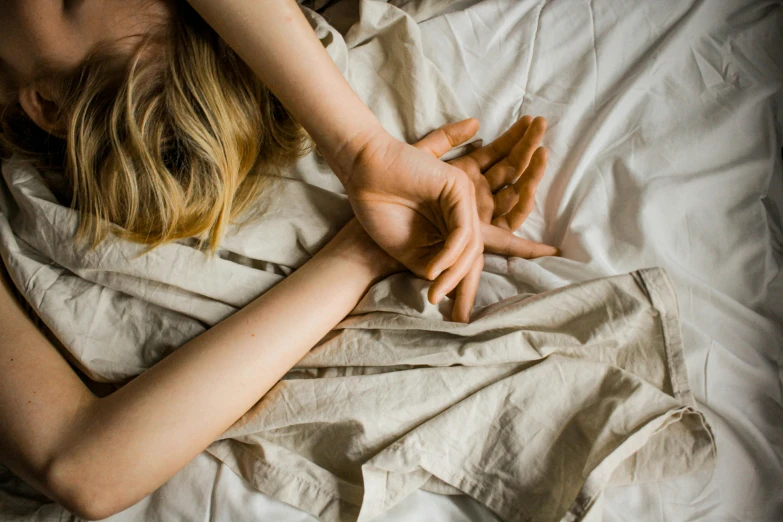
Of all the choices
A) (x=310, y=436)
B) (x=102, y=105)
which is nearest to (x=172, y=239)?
(x=102, y=105)

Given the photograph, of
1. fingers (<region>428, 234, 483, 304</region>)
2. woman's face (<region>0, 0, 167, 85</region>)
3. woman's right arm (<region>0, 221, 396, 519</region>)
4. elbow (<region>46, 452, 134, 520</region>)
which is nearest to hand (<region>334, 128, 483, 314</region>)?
fingers (<region>428, 234, 483, 304</region>)

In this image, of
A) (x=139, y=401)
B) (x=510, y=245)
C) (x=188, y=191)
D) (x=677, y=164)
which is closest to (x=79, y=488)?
(x=139, y=401)

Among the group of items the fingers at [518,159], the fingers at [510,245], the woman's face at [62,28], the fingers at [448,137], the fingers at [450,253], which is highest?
the woman's face at [62,28]

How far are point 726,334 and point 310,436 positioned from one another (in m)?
0.51

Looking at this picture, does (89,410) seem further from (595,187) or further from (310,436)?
(595,187)

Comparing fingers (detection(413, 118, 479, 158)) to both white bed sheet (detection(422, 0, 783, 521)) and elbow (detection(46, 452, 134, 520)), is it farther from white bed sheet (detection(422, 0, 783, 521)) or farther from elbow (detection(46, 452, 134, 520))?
elbow (detection(46, 452, 134, 520))

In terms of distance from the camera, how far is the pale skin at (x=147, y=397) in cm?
59

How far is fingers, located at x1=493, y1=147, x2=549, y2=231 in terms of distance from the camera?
2.42ft

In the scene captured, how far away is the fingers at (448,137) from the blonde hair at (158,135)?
26cm

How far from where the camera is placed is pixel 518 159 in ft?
2.53

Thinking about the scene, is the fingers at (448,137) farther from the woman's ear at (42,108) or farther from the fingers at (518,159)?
the woman's ear at (42,108)

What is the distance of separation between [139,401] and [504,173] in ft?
1.84

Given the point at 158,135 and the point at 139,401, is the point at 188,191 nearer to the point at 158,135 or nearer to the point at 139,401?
the point at 158,135

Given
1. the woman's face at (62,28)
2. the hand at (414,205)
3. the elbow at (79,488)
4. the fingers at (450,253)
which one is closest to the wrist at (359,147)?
the hand at (414,205)
